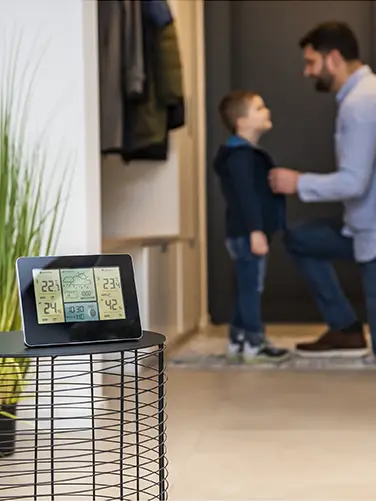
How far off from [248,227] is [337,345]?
1.85ft

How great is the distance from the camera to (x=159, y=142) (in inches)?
126

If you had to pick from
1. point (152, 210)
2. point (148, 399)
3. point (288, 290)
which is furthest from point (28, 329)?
point (288, 290)

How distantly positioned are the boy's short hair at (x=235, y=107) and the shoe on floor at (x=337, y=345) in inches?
33.5

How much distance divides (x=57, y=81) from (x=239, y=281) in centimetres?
127

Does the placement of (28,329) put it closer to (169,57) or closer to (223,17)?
(169,57)

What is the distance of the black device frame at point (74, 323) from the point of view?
1.19 meters

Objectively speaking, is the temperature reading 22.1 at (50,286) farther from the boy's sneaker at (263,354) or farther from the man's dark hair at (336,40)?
the man's dark hair at (336,40)

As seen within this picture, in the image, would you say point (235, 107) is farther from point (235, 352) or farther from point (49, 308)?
point (49, 308)

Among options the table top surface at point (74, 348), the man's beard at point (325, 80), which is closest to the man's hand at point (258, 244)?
the man's beard at point (325, 80)

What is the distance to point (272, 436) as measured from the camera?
1994 mm

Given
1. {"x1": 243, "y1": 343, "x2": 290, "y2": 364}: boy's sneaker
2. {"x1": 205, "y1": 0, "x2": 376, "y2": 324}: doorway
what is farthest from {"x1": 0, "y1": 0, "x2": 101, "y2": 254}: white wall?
{"x1": 205, "y1": 0, "x2": 376, "y2": 324}: doorway

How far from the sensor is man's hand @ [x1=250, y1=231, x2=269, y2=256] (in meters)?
3.10

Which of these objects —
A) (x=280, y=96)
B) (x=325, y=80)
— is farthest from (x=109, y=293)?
(x=280, y=96)

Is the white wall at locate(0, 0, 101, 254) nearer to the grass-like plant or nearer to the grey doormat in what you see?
the grass-like plant
